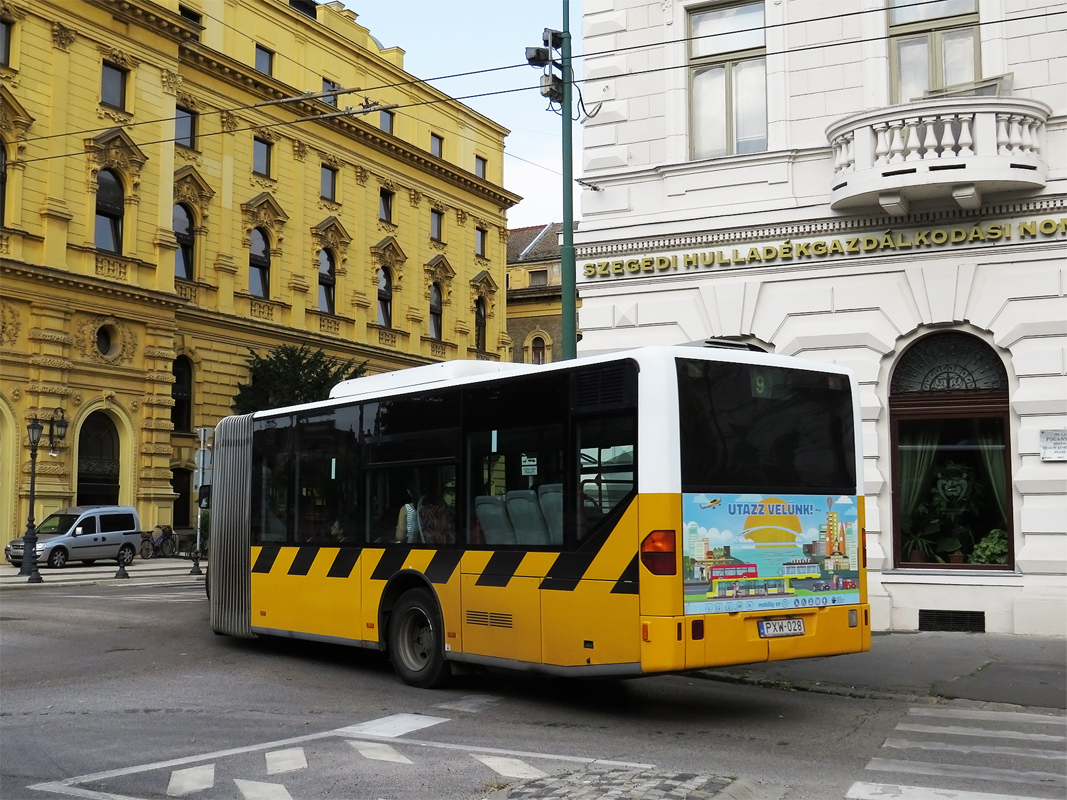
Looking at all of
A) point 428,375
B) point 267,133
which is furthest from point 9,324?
point 428,375

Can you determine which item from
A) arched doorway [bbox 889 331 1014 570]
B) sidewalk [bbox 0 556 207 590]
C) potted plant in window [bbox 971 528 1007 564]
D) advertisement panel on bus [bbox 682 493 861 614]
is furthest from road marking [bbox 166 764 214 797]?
sidewalk [bbox 0 556 207 590]

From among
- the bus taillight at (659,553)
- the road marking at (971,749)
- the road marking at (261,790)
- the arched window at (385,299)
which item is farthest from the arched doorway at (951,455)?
the arched window at (385,299)

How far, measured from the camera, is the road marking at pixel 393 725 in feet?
28.8

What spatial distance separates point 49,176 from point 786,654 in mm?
32639

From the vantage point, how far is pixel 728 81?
1661cm

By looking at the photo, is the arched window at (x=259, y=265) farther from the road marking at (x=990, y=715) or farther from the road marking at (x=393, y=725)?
the road marking at (x=990, y=715)

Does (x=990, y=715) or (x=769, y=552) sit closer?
(x=769, y=552)

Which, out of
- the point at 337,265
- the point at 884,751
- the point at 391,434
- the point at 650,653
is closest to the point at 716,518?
the point at 650,653

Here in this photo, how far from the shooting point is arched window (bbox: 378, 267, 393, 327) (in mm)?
52969

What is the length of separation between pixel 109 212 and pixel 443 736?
111ft

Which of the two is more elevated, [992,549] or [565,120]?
[565,120]

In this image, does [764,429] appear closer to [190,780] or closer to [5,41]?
[190,780]

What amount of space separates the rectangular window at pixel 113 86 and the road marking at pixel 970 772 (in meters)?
36.4

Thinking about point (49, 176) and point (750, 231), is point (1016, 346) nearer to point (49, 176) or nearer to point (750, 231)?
point (750, 231)
